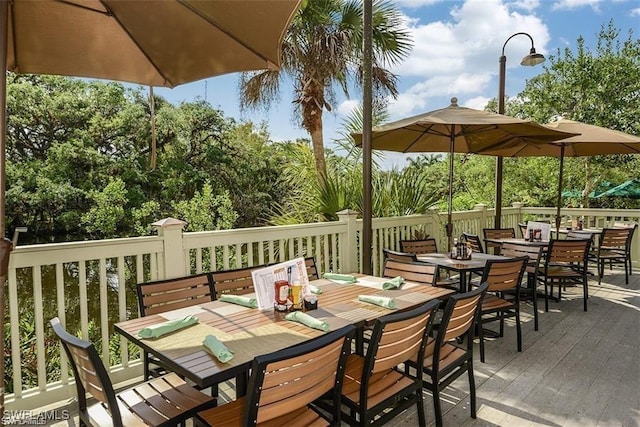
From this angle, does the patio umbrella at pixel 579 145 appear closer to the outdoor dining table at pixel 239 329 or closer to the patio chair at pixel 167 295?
the outdoor dining table at pixel 239 329

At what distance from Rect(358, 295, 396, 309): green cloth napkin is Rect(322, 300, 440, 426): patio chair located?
12.7 inches

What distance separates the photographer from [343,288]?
9.87 ft

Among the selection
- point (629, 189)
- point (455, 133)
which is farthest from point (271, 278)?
point (629, 189)

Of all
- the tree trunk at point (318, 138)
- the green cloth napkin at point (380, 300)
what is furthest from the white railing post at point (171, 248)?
the tree trunk at point (318, 138)

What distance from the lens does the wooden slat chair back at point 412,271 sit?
11.1ft

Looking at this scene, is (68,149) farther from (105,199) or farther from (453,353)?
(453,353)

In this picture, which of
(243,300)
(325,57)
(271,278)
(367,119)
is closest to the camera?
(271,278)

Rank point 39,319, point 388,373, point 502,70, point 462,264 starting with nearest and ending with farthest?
point 388,373, point 39,319, point 462,264, point 502,70

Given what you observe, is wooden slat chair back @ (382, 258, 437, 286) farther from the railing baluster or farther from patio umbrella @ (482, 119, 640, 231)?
patio umbrella @ (482, 119, 640, 231)

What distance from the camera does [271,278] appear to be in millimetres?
2467

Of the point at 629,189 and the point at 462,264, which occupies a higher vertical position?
the point at 629,189

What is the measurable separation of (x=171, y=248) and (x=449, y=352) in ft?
6.92

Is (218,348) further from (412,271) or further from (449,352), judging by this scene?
(412,271)

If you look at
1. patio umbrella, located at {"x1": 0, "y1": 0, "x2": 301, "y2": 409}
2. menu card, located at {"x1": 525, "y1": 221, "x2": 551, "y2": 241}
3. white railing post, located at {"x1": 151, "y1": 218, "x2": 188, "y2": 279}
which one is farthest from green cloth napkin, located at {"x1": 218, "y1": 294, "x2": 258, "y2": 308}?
menu card, located at {"x1": 525, "y1": 221, "x2": 551, "y2": 241}
